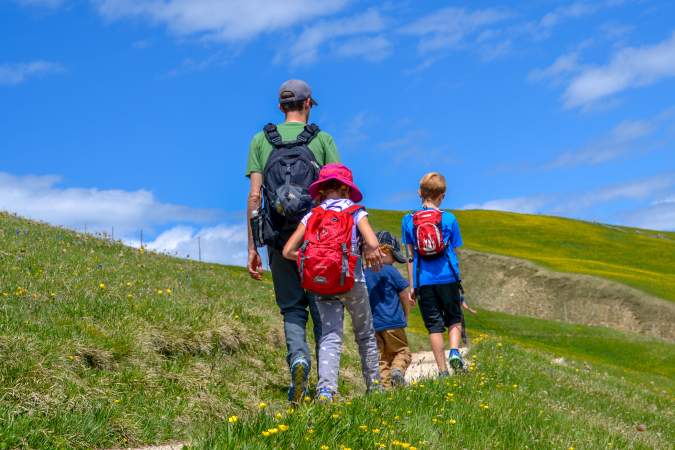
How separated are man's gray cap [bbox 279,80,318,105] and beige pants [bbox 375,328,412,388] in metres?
4.80

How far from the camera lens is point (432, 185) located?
11.7 m

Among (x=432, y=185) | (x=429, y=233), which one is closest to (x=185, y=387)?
(x=429, y=233)

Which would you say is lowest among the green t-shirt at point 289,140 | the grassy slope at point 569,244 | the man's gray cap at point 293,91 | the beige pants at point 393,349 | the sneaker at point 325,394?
the sneaker at point 325,394

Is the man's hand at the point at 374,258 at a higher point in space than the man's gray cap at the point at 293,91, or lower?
lower

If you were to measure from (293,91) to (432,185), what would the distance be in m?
3.30

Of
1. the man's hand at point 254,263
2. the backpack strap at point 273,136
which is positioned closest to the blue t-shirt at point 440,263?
the man's hand at point 254,263

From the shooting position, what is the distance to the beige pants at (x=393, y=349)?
12.6m

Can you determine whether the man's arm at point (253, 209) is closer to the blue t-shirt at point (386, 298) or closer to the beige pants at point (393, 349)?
the blue t-shirt at point (386, 298)

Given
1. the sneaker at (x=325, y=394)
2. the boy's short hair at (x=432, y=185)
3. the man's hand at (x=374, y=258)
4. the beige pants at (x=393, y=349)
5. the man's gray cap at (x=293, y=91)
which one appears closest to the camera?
the sneaker at (x=325, y=394)

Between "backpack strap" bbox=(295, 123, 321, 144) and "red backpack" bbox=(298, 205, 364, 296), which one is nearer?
"red backpack" bbox=(298, 205, 364, 296)

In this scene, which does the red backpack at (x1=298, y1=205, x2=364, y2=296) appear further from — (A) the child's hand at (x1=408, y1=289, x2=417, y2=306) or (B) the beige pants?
(B) the beige pants

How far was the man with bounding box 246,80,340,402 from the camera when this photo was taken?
8938 mm

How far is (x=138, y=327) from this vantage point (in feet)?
34.9

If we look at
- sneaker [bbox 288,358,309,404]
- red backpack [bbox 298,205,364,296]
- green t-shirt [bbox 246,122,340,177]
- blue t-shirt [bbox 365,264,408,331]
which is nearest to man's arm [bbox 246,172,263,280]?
green t-shirt [bbox 246,122,340,177]
